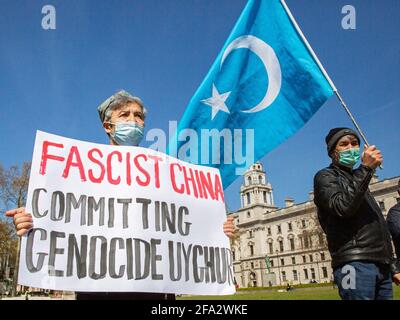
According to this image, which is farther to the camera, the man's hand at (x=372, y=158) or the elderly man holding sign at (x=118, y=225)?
the man's hand at (x=372, y=158)

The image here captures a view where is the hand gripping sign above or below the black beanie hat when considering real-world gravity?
below

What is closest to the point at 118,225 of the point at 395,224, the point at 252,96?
the point at 252,96

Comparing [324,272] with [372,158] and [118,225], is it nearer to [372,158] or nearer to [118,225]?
[372,158]

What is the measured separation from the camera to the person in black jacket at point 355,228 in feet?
9.85

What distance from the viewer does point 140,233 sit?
2.63 m

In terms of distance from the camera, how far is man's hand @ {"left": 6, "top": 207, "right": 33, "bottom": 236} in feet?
7.81

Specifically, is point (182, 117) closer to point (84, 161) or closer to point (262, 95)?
point (262, 95)

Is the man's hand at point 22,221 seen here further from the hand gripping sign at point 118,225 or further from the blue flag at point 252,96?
the blue flag at point 252,96

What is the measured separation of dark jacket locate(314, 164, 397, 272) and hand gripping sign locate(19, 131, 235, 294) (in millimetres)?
847

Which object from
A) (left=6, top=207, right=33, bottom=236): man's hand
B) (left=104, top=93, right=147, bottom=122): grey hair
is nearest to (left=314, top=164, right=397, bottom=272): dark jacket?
(left=104, top=93, right=147, bottom=122): grey hair

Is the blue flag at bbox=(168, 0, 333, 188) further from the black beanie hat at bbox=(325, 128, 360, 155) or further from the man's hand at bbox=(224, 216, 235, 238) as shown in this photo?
the man's hand at bbox=(224, 216, 235, 238)

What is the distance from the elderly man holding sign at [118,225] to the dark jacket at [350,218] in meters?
0.79

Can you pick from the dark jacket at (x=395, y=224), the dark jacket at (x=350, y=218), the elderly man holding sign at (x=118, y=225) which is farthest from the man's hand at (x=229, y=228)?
the dark jacket at (x=395, y=224)
